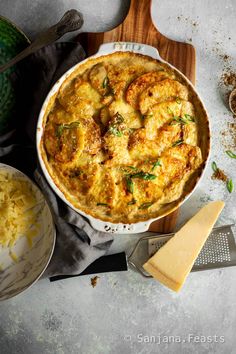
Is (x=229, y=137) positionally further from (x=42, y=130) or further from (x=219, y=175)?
(x=42, y=130)

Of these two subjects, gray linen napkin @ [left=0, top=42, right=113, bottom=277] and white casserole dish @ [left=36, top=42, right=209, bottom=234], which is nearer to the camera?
white casserole dish @ [left=36, top=42, right=209, bottom=234]

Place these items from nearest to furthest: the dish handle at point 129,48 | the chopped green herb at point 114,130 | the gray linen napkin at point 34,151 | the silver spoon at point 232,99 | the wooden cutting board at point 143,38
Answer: the chopped green herb at point 114,130
the dish handle at point 129,48
the gray linen napkin at point 34,151
the wooden cutting board at point 143,38
the silver spoon at point 232,99

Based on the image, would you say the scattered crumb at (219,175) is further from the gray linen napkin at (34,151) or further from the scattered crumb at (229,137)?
the gray linen napkin at (34,151)

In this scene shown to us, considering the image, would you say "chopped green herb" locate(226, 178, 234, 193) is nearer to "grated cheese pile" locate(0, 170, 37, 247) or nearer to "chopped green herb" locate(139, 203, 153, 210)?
"chopped green herb" locate(139, 203, 153, 210)

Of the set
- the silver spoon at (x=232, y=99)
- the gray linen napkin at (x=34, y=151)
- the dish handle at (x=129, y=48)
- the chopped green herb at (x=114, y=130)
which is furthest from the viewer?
the silver spoon at (x=232, y=99)

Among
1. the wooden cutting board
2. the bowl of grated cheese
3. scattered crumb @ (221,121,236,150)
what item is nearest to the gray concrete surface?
scattered crumb @ (221,121,236,150)

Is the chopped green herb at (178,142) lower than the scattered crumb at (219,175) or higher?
higher

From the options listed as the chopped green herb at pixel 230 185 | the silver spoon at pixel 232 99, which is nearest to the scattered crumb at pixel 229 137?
the silver spoon at pixel 232 99

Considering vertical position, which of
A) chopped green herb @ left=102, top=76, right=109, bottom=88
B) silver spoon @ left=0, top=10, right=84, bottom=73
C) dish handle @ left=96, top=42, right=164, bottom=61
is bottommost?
chopped green herb @ left=102, top=76, right=109, bottom=88
